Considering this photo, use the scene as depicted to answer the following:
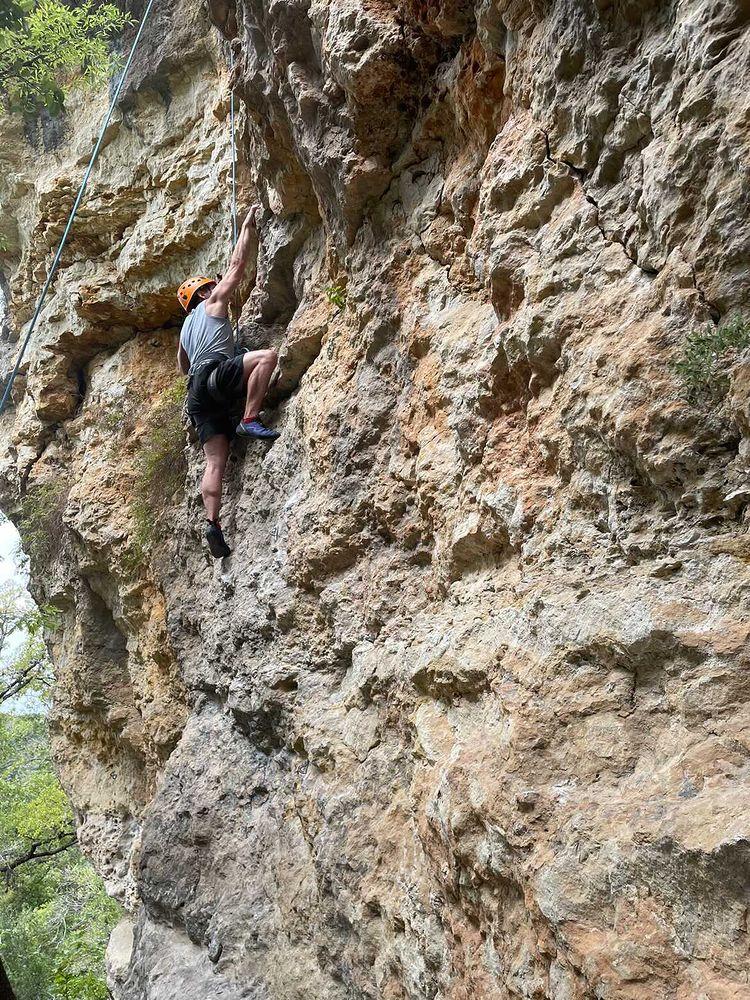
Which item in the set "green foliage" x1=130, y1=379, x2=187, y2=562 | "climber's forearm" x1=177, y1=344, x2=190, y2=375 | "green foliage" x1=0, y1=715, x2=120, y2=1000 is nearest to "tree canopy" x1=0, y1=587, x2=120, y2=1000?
"green foliage" x1=0, y1=715, x2=120, y2=1000

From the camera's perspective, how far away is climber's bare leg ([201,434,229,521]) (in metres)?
5.15

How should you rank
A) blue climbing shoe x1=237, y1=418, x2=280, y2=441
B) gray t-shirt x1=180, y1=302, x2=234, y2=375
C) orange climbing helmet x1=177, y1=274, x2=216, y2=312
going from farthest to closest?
1. orange climbing helmet x1=177, y1=274, x2=216, y2=312
2. gray t-shirt x1=180, y1=302, x2=234, y2=375
3. blue climbing shoe x1=237, y1=418, x2=280, y2=441

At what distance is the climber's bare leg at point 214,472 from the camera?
515 centimetres

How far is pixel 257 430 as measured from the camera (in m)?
4.88

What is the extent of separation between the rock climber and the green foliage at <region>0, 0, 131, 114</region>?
385 centimetres

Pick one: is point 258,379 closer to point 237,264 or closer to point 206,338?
point 206,338

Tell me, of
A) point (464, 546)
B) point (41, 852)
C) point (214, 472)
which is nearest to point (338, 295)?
point (214, 472)

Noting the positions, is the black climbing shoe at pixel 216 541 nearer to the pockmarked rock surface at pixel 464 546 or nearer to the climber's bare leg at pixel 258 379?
the pockmarked rock surface at pixel 464 546

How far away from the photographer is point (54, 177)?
7.78 m

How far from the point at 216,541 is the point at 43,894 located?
11667mm

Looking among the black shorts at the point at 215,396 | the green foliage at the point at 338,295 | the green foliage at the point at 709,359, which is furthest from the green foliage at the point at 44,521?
the green foliage at the point at 709,359

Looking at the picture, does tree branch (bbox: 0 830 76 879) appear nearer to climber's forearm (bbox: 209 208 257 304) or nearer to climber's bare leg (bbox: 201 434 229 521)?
climber's bare leg (bbox: 201 434 229 521)

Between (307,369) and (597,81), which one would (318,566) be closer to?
(307,369)

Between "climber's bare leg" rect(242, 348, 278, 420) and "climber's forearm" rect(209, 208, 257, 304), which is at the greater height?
"climber's forearm" rect(209, 208, 257, 304)
